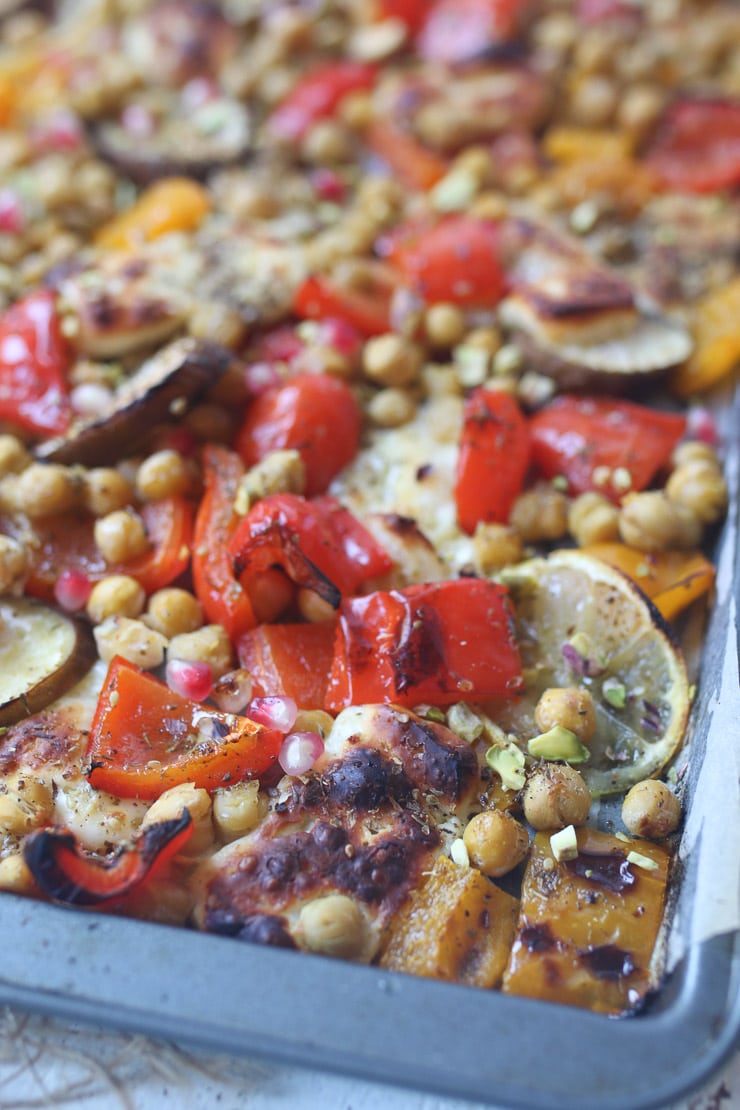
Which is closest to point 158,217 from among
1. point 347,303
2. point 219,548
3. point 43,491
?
point 347,303

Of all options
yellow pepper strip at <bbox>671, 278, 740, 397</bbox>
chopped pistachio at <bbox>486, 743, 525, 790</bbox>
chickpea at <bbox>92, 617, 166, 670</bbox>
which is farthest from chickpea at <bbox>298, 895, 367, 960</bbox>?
yellow pepper strip at <bbox>671, 278, 740, 397</bbox>

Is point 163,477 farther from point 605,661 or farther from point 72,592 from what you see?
point 605,661

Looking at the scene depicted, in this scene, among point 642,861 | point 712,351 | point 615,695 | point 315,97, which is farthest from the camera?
point 315,97

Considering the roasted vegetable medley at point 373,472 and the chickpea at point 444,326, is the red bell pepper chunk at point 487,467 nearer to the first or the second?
the roasted vegetable medley at point 373,472

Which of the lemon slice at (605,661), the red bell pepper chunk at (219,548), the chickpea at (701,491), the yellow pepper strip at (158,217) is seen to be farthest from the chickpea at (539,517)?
the yellow pepper strip at (158,217)

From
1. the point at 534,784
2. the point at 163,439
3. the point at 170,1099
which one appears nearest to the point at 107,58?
the point at 163,439
